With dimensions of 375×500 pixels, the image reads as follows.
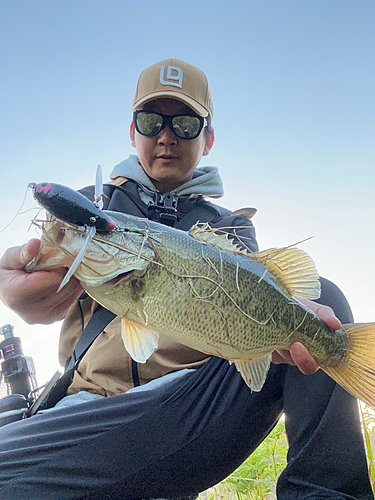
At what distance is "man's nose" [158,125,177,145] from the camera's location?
290 centimetres

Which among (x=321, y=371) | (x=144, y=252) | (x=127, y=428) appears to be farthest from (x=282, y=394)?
(x=144, y=252)

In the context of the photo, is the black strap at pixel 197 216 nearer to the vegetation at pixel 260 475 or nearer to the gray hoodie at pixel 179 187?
the gray hoodie at pixel 179 187

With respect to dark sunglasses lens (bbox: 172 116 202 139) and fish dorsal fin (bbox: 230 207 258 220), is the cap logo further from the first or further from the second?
fish dorsal fin (bbox: 230 207 258 220)

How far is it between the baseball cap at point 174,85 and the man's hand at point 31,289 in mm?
1619

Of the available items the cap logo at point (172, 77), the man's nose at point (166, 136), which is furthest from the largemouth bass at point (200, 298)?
the cap logo at point (172, 77)

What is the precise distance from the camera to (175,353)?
2164 mm

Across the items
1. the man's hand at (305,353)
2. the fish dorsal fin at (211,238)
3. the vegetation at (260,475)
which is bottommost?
the vegetation at (260,475)

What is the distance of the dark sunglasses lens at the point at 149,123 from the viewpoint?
9.49 feet

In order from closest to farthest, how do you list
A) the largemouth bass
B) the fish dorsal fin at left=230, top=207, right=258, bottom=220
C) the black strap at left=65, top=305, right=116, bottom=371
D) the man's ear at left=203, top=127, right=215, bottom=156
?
1. the largemouth bass
2. the black strap at left=65, top=305, right=116, bottom=371
3. the fish dorsal fin at left=230, top=207, right=258, bottom=220
4. the man's ear at left=203, top=127, right=215, bottom=156

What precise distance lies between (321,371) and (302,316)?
0.85ft

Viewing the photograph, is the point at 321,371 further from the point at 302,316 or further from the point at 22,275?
the point at 22,275

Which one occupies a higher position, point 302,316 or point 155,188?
point 155,188

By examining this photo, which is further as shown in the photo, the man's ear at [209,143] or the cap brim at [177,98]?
the man's ear at [209,143]

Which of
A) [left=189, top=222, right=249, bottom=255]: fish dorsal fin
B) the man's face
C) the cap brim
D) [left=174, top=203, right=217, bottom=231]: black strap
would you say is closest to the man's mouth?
the man's face
